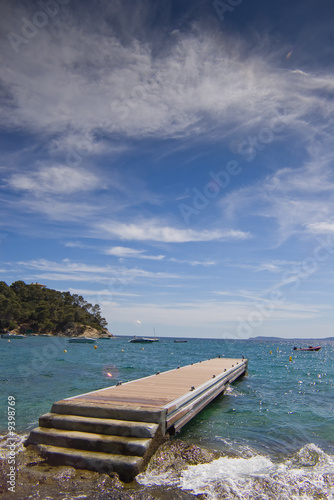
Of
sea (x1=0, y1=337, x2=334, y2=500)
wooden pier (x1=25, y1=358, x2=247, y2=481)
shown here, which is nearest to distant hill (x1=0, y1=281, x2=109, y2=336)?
sea (x1=0, y1=337, x2=334, y2=500)

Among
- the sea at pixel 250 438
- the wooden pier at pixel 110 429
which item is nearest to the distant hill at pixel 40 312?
the sea at pixel 250 438

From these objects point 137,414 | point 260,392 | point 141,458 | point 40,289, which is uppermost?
point 40,289

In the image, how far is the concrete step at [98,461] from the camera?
7.08 meters

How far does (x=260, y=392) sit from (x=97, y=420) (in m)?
15.2

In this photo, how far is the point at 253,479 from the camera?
7.59 metres

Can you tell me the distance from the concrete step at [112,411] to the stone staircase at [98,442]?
0.05 metres

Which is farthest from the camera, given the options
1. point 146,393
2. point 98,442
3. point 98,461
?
point 146,393

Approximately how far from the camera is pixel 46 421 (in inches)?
344

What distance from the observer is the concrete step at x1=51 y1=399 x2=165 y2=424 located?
27.9 feet

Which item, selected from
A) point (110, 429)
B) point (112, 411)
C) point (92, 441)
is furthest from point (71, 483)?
point (112, 411)

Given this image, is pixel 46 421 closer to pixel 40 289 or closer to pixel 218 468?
pixel 218 468

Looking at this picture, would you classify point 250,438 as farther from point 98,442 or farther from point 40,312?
point 40,312

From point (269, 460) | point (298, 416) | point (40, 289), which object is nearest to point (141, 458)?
point (269, 460)

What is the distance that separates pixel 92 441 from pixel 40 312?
5446 inches
